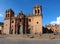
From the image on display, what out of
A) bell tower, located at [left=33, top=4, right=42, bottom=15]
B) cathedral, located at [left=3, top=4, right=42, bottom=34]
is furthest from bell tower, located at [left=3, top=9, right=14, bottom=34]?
bell tower, located at [left=33, top=4, right=42, bottom=15]

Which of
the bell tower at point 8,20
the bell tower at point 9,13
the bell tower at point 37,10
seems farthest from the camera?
the bell tower at point 9,13

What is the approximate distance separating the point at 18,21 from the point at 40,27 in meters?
10.4

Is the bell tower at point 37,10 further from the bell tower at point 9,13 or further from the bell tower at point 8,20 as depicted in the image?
the bell tower at point 8,20

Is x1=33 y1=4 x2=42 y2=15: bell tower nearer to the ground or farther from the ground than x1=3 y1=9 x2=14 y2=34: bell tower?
farther from the ground

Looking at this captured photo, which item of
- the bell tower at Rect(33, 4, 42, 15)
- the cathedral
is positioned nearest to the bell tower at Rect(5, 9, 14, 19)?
the cathedral

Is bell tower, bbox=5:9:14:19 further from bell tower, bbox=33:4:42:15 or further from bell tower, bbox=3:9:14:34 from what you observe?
bell tower, bbox=33:4:42:15

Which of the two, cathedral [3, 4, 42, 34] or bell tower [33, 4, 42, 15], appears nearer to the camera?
cathedral [3, 4, 42, 34]

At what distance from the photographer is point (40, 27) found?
198 feet

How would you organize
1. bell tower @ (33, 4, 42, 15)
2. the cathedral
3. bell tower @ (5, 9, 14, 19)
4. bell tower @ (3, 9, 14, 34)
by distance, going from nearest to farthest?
the cathedral
bell tower @ (33, 4, 42, 15)
bell tower @ (3, 9, 14, 34)
bell tower @ (5, 9, 14, 19)

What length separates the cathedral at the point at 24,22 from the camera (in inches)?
2418

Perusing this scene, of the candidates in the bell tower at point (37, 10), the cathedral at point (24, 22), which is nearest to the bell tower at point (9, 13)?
the cathedral at point (24, 22)

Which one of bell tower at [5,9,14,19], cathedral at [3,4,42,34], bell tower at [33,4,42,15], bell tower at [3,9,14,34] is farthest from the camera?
bell tower at [5,9,14,19]

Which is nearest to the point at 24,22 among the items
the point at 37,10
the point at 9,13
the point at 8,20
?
the point at 37,10

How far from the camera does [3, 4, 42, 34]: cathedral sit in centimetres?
6142
